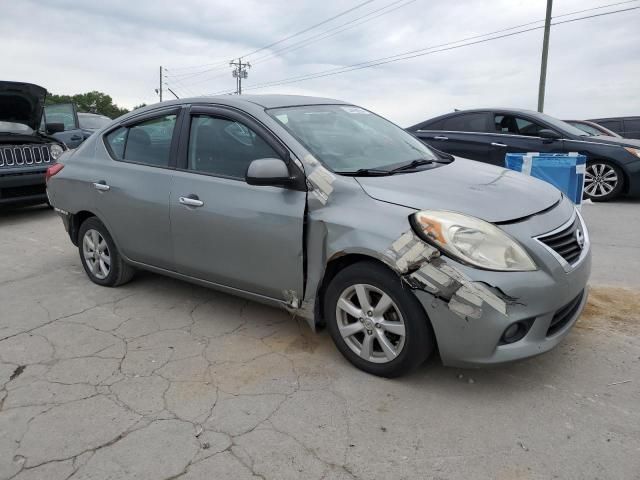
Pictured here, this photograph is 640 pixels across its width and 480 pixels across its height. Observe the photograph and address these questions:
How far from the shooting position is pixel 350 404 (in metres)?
2.70

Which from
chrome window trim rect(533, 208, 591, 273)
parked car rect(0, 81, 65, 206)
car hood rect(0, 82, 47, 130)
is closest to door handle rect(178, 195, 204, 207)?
chrome window trim rect(533, 208, 591, 273)

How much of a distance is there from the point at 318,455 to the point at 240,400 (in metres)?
0.62

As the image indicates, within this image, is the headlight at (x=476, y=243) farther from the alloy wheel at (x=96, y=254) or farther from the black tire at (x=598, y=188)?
the black tire at (x=598, y=188)

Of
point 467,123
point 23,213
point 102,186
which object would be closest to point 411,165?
point 102,186

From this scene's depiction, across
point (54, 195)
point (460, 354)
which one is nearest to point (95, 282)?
point (54, 195)

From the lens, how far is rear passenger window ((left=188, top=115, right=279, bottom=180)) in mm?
3330

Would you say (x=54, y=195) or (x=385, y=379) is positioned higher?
(x=54, y=195)

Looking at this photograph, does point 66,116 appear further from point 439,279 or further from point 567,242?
point 567,242

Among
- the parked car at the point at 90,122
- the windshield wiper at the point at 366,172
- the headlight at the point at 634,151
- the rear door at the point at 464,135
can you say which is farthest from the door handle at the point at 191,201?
the parked car at the point at 90,122

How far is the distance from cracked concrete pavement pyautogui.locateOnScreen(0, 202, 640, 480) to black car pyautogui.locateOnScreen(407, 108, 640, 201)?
443cm

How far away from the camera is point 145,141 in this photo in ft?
13.3

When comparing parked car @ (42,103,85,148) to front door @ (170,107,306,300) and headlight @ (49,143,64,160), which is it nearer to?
headlight @ (49,143,64,160)

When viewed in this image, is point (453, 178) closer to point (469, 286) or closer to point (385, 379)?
point (469, 286)

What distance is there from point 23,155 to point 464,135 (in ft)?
22.0
